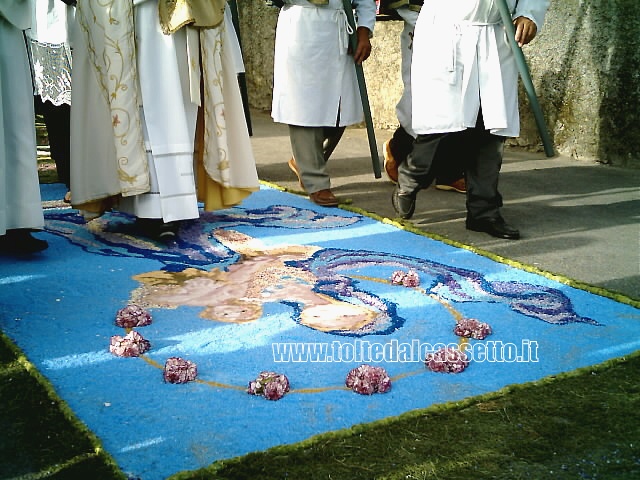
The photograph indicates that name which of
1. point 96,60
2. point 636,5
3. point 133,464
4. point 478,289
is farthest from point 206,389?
point 636,5

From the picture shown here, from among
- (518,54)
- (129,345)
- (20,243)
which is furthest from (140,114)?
(518,54)

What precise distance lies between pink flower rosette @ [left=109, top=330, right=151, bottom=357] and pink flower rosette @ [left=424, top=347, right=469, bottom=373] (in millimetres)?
930

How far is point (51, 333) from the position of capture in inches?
111

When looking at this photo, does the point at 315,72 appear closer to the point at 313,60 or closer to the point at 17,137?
the point at 313,60

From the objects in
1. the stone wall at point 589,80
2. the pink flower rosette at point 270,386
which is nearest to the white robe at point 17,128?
the pink flower rosette at point 270,386

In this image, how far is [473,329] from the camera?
9.23ft

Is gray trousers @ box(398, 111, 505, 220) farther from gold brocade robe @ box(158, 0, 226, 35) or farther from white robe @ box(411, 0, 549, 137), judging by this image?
gold brocade robe @ box(158, 0, 226, 35)

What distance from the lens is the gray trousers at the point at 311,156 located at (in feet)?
16.5

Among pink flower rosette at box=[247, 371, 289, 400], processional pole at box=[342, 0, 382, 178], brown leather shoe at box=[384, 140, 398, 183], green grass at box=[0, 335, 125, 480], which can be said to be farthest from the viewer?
brown leather shoe at box=[384, 140, 398, 183]

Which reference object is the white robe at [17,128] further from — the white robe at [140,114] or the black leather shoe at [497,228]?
the black leather shoe at [497,228]

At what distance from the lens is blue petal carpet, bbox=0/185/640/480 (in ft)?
7.32

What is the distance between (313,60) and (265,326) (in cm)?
247

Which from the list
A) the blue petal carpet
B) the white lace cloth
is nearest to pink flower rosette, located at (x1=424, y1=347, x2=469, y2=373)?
the blue petal carpet

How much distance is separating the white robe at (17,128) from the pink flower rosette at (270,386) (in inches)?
71.7
